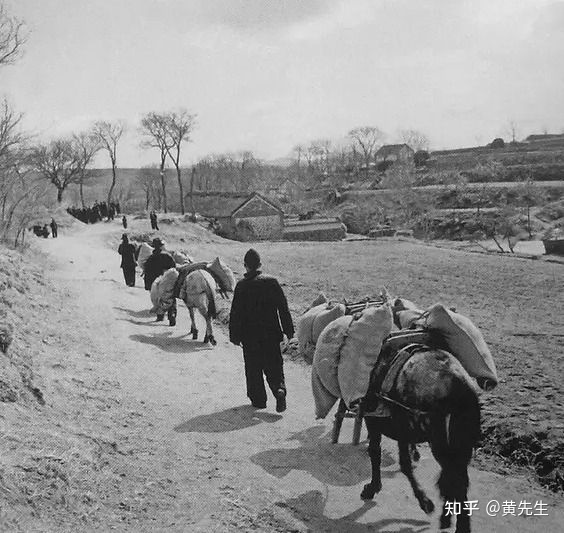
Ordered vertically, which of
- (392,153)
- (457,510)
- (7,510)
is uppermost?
(392,153)

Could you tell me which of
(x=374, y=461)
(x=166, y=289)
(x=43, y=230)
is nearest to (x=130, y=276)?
(x=166, y=289)

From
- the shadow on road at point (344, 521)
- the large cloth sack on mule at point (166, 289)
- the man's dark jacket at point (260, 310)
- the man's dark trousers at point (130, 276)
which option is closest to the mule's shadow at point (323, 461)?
the shadow on road at point (344, 521)

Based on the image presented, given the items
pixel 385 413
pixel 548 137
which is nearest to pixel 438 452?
pixel 385 413

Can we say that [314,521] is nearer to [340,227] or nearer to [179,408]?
[179,408]

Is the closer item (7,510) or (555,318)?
(7,510)

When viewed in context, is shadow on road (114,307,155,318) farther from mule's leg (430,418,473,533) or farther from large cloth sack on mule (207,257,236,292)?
mule's leg (430,418,473,533)

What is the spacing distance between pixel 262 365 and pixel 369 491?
96.4 inches

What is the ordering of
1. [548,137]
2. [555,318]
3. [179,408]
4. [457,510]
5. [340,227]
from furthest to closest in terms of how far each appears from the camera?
1. [548,137]
2. [340,227]
3. [555,318]
4. [179,408]
5. [457,510]

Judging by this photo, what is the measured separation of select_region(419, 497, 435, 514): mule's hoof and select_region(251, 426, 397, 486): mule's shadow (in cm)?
77

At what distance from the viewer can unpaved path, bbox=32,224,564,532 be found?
14.4 ft

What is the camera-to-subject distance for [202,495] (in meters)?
4.57

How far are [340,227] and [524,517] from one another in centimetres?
4498

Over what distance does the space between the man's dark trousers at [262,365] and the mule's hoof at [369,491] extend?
7.25 feet

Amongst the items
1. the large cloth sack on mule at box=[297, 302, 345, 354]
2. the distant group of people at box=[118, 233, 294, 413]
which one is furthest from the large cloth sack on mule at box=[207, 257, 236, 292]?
the large cloth sack on mule at box=[297, 302, 345, 354]
